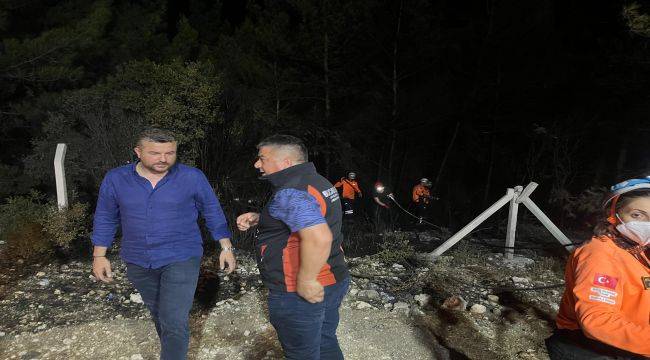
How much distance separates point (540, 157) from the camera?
17469mm

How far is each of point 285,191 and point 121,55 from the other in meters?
17.3

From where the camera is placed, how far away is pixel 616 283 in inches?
65.3

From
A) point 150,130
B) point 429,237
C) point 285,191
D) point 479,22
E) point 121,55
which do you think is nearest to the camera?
point 285,191

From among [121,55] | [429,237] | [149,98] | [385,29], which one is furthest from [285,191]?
[121,55]

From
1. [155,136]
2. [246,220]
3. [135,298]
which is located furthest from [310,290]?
[135,298]

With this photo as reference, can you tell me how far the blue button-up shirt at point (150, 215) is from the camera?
2.79m

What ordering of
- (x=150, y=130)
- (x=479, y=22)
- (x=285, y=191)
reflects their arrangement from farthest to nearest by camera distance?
(x=479, y=22) < (x=150, y=130) < (x=285, y=191)

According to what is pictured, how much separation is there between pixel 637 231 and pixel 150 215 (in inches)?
102

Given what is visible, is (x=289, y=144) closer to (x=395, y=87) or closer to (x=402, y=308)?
(x=402, y=308)

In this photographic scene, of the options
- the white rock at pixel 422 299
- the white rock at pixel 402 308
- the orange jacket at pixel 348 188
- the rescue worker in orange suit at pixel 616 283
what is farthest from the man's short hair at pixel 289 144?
the orange jacket at pixel 348 188

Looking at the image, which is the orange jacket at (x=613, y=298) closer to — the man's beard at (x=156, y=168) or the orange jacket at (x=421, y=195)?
the man's beard at (x=156, y=168)

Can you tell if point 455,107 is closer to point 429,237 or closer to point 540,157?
point 540,157

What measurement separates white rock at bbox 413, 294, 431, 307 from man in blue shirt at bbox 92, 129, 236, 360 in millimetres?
2711

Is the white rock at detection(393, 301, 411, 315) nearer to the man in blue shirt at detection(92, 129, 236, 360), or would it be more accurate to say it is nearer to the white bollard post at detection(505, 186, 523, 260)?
the white bollard post at detection(505, 186, 523, 260)
